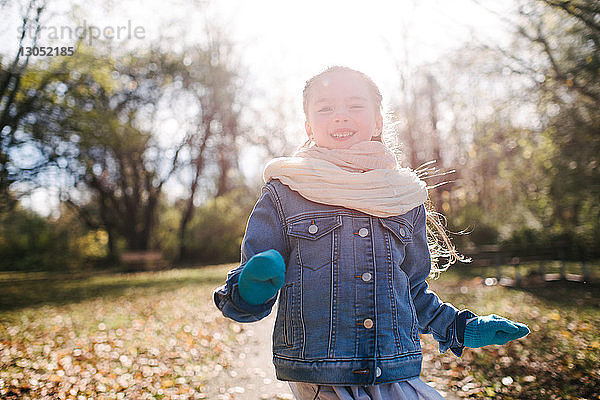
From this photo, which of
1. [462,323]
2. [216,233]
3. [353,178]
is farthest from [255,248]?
[216,233]

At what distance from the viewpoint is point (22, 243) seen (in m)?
27.0

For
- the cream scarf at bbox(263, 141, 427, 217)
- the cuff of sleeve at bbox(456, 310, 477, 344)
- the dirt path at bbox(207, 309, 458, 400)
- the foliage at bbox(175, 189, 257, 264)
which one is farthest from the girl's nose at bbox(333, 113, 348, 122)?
the foliage at bbox(175, 189, 257, 264)

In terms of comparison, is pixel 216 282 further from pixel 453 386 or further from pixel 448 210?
pixel 448 210

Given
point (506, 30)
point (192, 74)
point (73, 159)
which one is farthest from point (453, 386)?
point (192, 74)

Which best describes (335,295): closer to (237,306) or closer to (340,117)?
(237,306)

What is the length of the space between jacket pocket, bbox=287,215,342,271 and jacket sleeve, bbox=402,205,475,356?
0.37 meters

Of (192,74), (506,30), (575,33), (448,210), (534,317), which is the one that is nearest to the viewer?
(575,33)

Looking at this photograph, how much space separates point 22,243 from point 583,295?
1027 inches

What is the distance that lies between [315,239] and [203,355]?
5012 mm

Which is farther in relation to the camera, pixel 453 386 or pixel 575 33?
pixel 575 33

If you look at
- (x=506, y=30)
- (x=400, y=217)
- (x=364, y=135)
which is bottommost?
(x=400, y=217)

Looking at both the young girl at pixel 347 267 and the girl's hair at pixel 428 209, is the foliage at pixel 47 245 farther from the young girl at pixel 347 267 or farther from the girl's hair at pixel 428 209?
the young girl at pixel 347 267

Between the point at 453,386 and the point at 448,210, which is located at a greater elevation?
the point at 448,210

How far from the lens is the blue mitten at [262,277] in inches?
59.9
